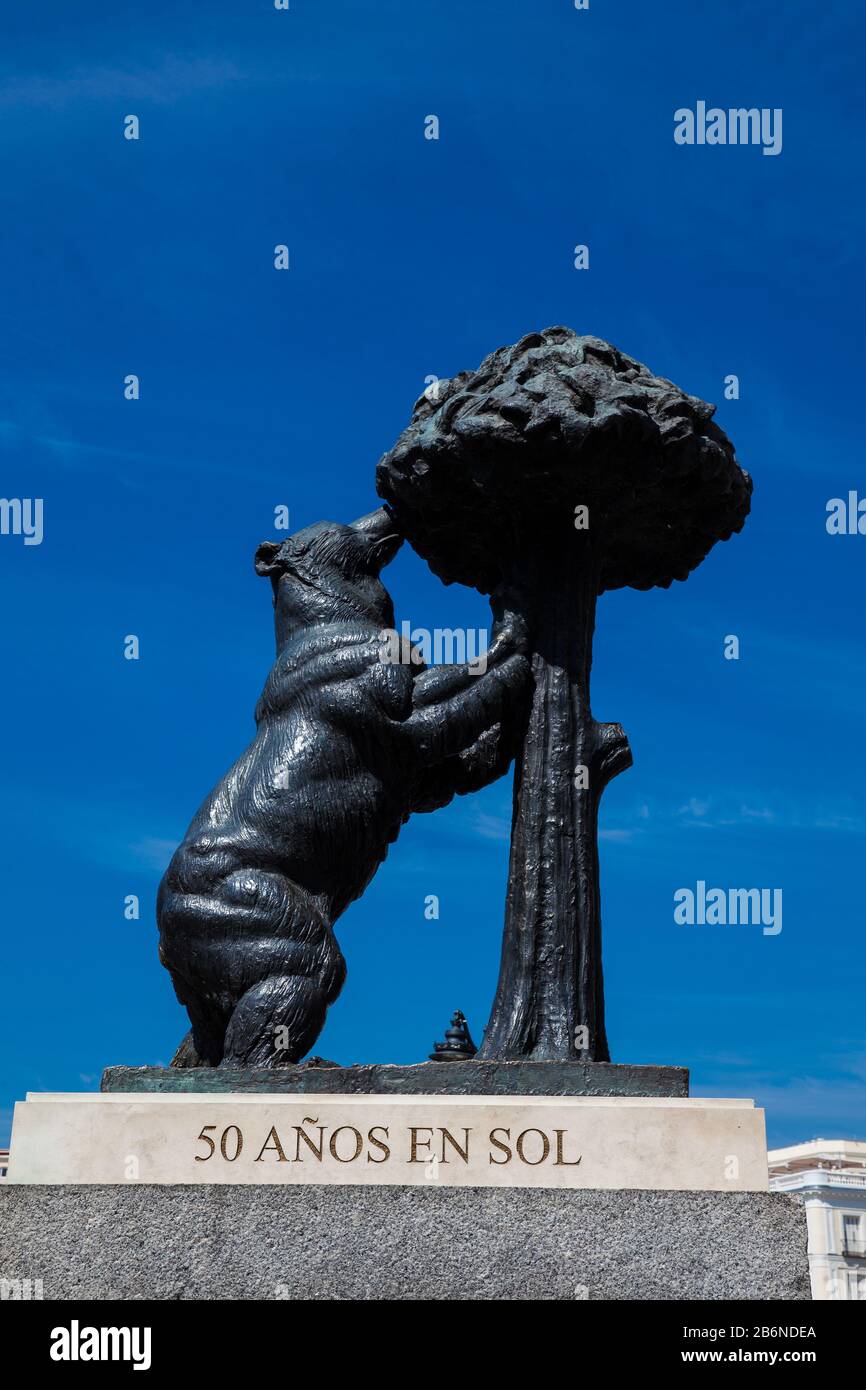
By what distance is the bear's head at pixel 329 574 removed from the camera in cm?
905

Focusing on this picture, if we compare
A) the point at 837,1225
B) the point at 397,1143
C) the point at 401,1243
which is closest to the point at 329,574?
the point at 397,1143

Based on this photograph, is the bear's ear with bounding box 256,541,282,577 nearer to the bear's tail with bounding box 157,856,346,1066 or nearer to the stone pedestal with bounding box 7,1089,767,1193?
the bear's tail with bounding box 157,856,346,1066

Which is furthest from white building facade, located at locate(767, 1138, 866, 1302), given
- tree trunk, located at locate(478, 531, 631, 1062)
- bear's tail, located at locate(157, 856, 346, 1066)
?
bear's tail, located at locate(157, 856, 346, 1066)

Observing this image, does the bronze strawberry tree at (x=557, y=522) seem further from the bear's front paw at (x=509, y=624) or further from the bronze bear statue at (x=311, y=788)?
the bronze bear statue at (x=311, y=788)

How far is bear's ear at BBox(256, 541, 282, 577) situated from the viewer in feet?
30.5

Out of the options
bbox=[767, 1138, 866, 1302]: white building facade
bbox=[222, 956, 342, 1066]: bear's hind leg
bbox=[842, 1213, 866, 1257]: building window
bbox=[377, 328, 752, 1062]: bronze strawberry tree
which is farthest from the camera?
bbox=[842, 1213, 866, 1257]: building window

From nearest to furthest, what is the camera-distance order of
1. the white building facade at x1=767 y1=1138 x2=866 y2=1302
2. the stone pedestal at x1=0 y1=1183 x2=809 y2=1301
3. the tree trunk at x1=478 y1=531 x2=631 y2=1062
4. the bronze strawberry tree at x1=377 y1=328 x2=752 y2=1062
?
1. the stone pedestal at x1=0 y1=1183 x2=809 y2=1301
2. the tree trunk at x1=478 y1=531 x2=631 y2=1062
3. the bronze strawberry tree at x1=377 y1=328 x2=752 y2=1062
4. the white building facade at x1=767 y1=1138 x2=866 y2=1302

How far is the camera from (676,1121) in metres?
7.27

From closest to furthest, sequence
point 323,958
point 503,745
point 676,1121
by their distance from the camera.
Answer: point 676,1121 → point 323,958 → point 503,745

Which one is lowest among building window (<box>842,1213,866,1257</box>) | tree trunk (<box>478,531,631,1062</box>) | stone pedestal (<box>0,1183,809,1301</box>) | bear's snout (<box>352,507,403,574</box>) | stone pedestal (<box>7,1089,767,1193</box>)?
building window (<box>842,1213,866,1257</box>)

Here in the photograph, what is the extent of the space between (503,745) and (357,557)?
5.14ft

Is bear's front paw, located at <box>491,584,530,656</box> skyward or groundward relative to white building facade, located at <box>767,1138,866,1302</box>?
skyward
